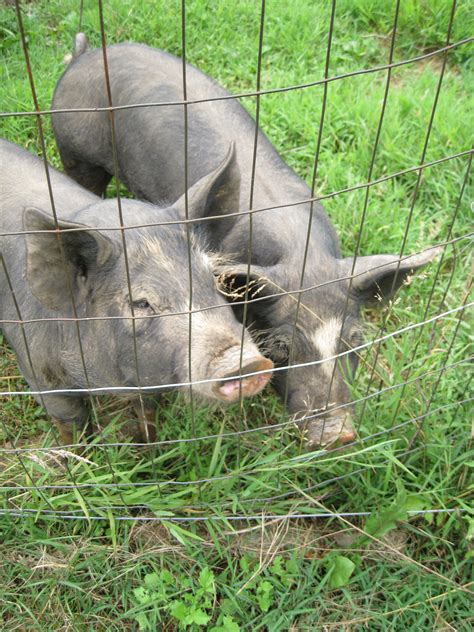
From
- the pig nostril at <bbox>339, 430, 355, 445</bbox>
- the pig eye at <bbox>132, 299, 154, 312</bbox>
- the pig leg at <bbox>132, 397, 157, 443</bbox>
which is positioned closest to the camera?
the pig eye at <bbox>132, 299, 154, 312</bbox>

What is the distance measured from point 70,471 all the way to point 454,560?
58.5 inches

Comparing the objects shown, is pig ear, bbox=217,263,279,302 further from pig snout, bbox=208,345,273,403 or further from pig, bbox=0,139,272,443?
pig snout, bbox=208,345,273,403

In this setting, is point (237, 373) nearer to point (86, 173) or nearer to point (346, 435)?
point (346, 435)

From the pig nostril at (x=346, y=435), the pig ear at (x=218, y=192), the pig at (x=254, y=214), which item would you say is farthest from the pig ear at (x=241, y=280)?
the pig nostril at (x=346, y=435)

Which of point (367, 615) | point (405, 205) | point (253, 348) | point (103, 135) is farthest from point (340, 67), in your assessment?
point (367, 615)

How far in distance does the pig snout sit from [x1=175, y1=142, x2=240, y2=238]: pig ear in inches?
24.3

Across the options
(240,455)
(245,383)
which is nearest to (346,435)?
(240,455)

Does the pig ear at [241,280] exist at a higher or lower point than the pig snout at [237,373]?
lower

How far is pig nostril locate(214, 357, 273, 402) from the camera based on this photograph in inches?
89.1

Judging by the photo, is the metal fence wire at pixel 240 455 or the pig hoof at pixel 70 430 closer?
the metal fence wire at pixel 240 455

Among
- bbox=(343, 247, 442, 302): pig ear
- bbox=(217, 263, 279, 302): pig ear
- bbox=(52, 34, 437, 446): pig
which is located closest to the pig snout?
bbox=(52, 34, 437, 446): pig

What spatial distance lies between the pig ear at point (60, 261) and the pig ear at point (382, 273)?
1.05 m

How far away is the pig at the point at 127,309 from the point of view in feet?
7.61

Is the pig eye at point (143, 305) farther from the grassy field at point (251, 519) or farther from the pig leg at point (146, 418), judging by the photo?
the pig leg at point (146, 418)
